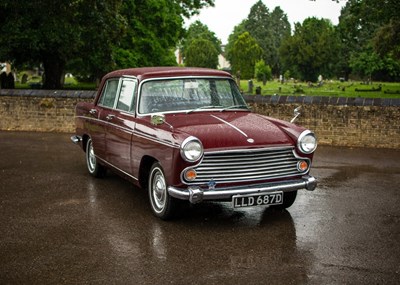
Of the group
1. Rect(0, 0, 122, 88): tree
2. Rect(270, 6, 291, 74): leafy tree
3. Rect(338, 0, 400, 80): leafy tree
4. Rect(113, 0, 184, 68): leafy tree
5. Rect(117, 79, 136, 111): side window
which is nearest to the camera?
Rect(117, 79, 136, 111): side window

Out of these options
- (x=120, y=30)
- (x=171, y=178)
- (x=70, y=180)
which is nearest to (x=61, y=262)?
(x=171, y=178)

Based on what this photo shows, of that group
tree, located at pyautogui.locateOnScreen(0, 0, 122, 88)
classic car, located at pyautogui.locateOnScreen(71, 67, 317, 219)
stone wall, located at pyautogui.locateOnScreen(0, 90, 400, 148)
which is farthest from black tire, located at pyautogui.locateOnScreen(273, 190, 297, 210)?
tree, located at pyautogui.locateOnScreen(0, 0, 122, 88)

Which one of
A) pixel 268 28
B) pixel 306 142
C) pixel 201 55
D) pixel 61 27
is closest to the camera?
pixel 306 142

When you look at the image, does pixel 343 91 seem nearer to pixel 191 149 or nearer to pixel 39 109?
pixel 39 109

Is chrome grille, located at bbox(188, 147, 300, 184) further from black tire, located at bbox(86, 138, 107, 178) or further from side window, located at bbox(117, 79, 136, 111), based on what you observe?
black tire, located at bbox(86, 138, 107, 178)

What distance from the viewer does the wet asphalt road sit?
13.8ft

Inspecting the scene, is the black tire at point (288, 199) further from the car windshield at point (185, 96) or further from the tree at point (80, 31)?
the tree at point (80, 31)

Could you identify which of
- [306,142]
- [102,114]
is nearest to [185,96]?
[102,114]

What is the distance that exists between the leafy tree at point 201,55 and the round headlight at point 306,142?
68.8m

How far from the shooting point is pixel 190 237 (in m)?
5.22

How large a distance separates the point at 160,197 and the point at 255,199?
1.20 metres

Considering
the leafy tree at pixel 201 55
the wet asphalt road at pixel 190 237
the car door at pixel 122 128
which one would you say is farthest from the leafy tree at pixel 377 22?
the leafy tree at pixel 201 55

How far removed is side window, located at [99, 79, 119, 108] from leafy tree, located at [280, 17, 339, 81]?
6128 cm

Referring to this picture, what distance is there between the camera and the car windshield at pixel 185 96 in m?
6.30
